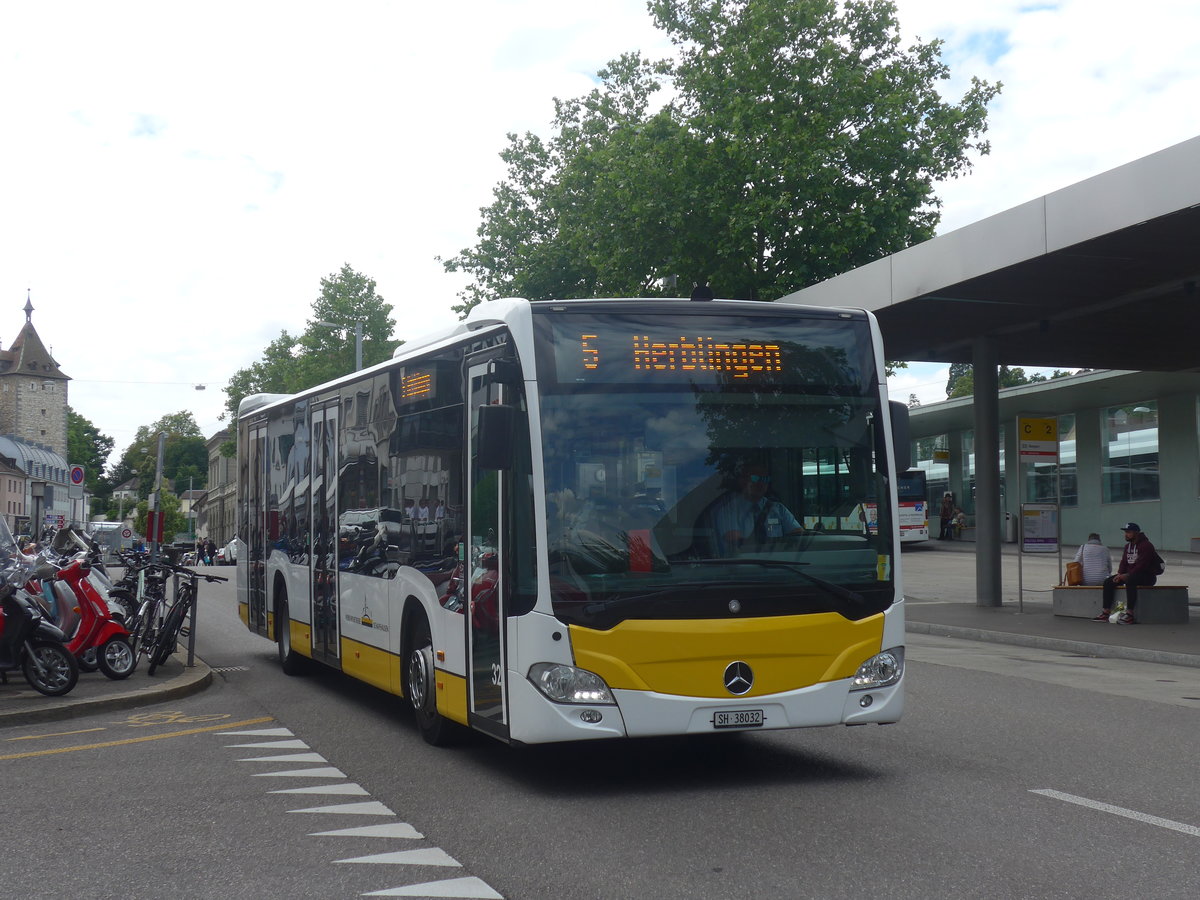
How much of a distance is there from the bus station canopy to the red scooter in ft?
37.9

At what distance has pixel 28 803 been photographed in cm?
777

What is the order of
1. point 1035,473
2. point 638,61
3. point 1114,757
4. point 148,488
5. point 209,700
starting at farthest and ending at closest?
point 148,488
point 638,61
point 1035,473
point 209,700
point 1114,757

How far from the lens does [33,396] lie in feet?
477

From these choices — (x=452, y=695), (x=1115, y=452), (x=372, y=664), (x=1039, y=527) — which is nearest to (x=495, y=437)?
(x=452, y=695)

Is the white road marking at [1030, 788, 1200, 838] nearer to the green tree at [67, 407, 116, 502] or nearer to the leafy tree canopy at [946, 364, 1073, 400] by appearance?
the leafy tree canopy at [946, 364, 1073, 400]

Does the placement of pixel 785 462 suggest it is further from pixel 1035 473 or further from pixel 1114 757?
pixel 1035 473

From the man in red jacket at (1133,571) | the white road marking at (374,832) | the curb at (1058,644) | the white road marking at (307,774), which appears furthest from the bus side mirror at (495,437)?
the man in red jacket at (1133,571)

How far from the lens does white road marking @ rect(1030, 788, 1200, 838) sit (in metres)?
6.64

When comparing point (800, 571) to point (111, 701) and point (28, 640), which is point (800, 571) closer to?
point (111, 701)

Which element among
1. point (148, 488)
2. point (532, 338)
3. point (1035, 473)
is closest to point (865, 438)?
point (532, 338)

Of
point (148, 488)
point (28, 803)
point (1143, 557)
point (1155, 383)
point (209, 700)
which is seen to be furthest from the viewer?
point (148, 488)

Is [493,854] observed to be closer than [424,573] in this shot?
Yes

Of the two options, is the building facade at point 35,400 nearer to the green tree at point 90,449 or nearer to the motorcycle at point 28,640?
the green tree at point 90,449

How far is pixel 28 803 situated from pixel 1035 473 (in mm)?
44280
